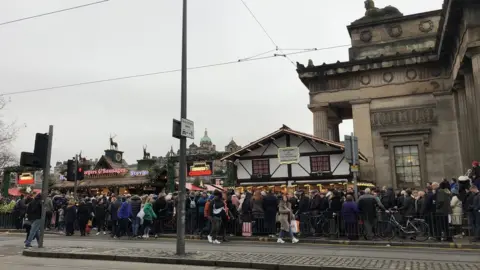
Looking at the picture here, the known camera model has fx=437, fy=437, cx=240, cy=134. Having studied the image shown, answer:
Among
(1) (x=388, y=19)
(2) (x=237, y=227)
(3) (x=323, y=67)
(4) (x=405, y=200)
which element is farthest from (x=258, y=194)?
(1) (x=388, y=19)

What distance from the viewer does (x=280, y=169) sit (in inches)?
1105

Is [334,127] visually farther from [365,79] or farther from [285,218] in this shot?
[285,218]

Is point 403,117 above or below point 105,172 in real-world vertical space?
above

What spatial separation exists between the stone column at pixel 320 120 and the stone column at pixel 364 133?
232 centimetres

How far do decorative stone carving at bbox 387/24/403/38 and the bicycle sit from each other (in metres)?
23.3

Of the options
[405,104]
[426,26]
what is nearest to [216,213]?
[405,104]

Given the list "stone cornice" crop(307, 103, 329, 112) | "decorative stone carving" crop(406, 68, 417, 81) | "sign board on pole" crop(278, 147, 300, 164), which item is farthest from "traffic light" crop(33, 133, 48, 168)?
"decorative stone carving" crop(406, 68, 417, 81)

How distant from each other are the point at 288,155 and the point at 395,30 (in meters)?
15.7

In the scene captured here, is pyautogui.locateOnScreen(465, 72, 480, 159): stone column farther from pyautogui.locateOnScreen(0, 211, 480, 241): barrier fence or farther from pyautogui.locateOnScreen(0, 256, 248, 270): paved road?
pyautogui.locateOnScreen(0, 256, 248, 270): paved road

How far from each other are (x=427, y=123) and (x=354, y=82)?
5.91 metres

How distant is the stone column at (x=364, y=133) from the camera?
3142cm

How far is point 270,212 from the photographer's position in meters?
17.0

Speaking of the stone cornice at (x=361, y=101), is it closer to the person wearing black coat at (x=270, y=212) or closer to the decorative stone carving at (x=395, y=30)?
the decorative stone carving at (x=395, y=30)

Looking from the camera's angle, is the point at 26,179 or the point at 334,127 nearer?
the point at 334,127
